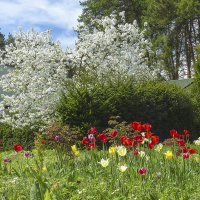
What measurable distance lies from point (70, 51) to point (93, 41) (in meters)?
1.19

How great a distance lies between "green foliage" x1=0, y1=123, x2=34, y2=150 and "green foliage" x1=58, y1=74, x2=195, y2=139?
101 inches

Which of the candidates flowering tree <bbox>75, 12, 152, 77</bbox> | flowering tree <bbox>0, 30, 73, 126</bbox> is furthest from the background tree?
flowering tree <bbox>0, 30, 73, 126</bbox>

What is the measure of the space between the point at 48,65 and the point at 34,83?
105cm

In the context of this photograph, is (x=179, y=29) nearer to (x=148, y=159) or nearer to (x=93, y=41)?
(x=93, y=41)

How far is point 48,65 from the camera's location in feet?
60.0

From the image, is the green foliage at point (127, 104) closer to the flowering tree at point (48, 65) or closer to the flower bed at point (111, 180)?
the flowering tree at point (48, 65)

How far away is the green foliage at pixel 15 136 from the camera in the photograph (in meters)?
17.1

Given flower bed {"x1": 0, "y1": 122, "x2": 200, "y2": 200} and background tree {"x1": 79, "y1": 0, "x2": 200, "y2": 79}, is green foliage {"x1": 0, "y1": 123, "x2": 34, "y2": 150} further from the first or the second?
background tree {"x1": 79, "y1": 0, "x2": 200, "y2": 79}

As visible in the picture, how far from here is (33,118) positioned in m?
17.3

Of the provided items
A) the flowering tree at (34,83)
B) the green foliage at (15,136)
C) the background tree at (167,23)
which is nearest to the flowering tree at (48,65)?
the flowering tree at (34,83)

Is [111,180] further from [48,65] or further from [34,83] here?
[48,65]

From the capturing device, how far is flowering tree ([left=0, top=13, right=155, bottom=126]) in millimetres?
17578

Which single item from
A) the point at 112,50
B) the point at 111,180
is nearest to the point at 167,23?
the point at 112,50

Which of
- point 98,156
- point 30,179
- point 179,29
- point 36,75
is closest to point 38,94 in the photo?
point 36,75
